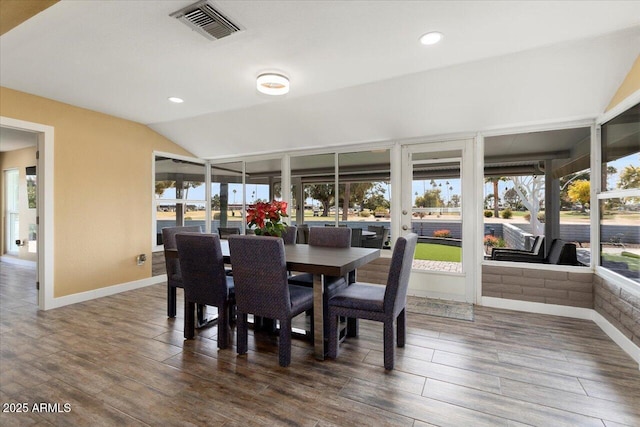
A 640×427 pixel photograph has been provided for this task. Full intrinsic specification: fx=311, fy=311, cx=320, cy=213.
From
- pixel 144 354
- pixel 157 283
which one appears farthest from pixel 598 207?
pixel 157 283

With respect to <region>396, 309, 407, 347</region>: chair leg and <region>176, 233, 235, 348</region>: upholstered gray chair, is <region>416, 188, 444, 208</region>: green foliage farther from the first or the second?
<region>176, 233, 235, 348</region>: upholstered gray chair

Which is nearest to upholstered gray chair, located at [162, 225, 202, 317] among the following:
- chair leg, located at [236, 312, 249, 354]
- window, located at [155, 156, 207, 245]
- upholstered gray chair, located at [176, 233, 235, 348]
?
upholstered gray chair, located at [176, 233, 235, 348]

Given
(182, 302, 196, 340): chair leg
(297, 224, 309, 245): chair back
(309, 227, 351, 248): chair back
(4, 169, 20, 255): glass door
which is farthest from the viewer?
(4, 169, 20, 255): glass door

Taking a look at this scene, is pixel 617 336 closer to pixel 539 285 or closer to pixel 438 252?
pixel 539 285

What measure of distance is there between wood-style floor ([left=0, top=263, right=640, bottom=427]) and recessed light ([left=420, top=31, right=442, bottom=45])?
2540 millimetres

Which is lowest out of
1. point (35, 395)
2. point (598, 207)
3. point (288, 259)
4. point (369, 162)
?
point (35, 395)

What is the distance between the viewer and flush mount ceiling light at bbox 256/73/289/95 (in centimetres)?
299

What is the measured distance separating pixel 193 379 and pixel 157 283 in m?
3.37

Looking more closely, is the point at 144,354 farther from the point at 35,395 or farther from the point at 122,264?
the point at 122,264

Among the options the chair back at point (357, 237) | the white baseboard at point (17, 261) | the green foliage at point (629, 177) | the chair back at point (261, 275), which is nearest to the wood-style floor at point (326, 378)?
the chair back at point (261, 275)

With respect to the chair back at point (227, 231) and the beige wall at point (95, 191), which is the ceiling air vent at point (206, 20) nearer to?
the beige wall at point (95, 191)

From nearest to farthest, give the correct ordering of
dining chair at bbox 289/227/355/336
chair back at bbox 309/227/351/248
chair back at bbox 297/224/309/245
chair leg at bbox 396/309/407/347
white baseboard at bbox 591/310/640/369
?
white baseboard at bbox 591/310/640/369, chair leg at bbox 396/309/407/347, dining chair at bbox 289/227/355/336, chair back at bbox 309/227/351/248, chair back at bbox 297/224/309/245

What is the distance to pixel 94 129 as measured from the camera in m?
4.34

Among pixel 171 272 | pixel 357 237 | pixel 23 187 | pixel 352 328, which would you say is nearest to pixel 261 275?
pixel 352 328
